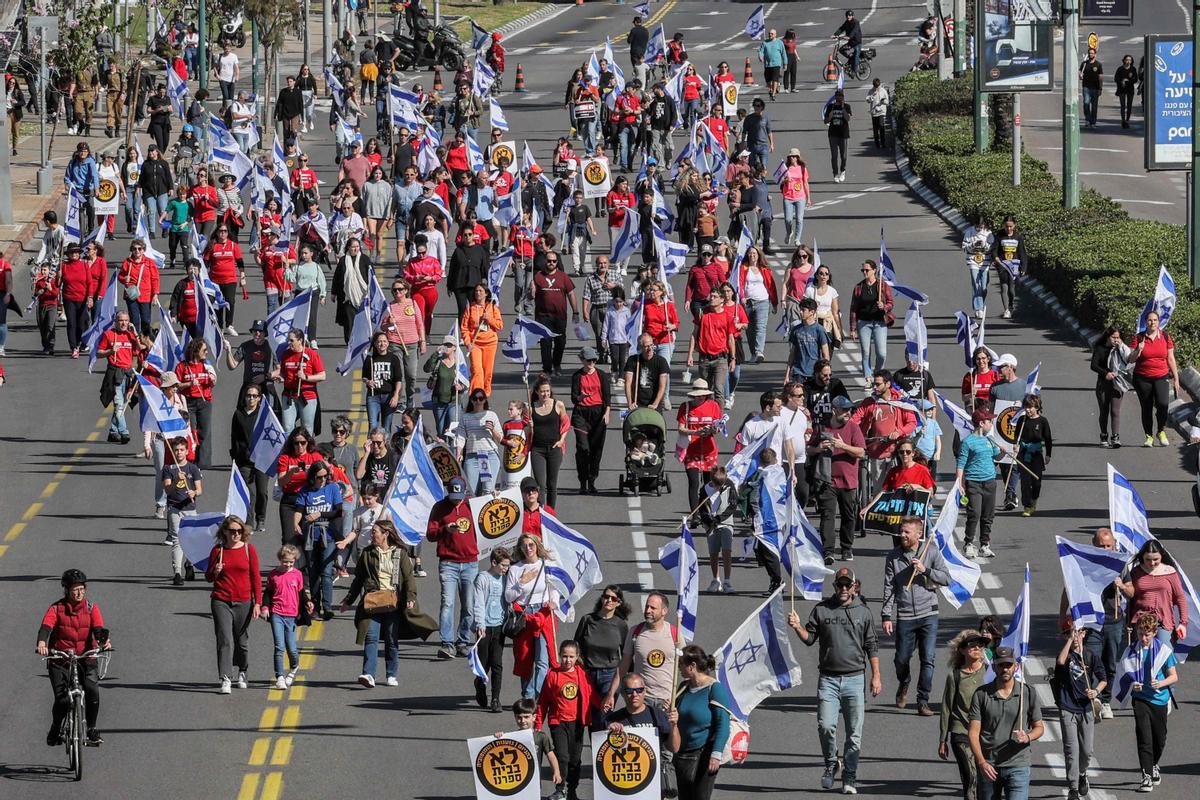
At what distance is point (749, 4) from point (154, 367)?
206 ft

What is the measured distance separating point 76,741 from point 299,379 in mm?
9750

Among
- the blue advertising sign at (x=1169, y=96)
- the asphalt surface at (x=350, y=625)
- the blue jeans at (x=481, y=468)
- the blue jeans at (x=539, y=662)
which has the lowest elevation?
the asphalt surface at (x=350, y=625)

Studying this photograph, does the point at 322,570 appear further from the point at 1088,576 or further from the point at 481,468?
the point at 1088,576

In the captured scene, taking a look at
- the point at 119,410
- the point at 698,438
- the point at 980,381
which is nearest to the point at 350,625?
the point at 698,438

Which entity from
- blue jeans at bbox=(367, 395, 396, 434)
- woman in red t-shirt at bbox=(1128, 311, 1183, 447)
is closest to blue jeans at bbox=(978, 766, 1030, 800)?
blue jeans at bbox=(367, 395, 396, 434)

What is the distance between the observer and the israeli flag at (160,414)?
26297 millimetres

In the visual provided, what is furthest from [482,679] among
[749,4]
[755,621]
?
[749,4]

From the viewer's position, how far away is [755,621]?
708 inches

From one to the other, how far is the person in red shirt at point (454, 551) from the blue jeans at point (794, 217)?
19.8 m

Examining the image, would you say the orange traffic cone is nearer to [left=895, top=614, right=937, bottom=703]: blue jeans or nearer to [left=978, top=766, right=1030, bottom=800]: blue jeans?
[left=895, top=614, right=937, bottom=703]: blue jeans

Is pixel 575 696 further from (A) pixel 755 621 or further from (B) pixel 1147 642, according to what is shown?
(B) pixel 1147 642

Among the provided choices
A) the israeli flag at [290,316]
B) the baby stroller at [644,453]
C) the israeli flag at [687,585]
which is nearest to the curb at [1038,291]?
the baby stroller at [644,453]

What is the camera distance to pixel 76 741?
18.8 metres

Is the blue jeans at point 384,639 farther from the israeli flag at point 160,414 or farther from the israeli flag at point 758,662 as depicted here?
the israeli flag at point 160,414
